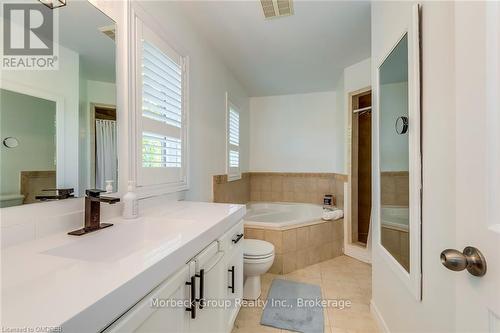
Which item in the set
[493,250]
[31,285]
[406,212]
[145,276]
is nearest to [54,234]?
[31,285]

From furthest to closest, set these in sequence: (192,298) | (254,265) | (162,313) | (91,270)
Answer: (254,265)
(192,298)
(162,313)
(91,270)

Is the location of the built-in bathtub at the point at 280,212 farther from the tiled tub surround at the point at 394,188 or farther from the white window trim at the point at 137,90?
the white window trim at the point at 137,90

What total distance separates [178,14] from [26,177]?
1.59 metres

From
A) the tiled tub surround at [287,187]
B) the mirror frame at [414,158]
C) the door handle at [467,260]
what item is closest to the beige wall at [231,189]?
Answer: the tiled tub surround at [287,187]

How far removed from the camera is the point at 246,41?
230 cm

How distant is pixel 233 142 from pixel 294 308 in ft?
6.97

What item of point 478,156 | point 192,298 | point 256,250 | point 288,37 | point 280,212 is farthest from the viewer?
point 280,212

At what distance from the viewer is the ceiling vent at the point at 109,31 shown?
3.96ft

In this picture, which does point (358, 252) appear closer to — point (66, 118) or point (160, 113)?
point (160, 113)

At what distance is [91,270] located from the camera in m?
0.63

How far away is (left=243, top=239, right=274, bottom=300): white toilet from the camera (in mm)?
1932

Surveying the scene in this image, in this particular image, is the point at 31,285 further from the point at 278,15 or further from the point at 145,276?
the point at 278,15

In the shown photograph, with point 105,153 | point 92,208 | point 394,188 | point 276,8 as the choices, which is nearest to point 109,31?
point 105,153

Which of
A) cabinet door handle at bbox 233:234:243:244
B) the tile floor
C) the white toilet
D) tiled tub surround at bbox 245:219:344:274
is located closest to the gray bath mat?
the tile floor
